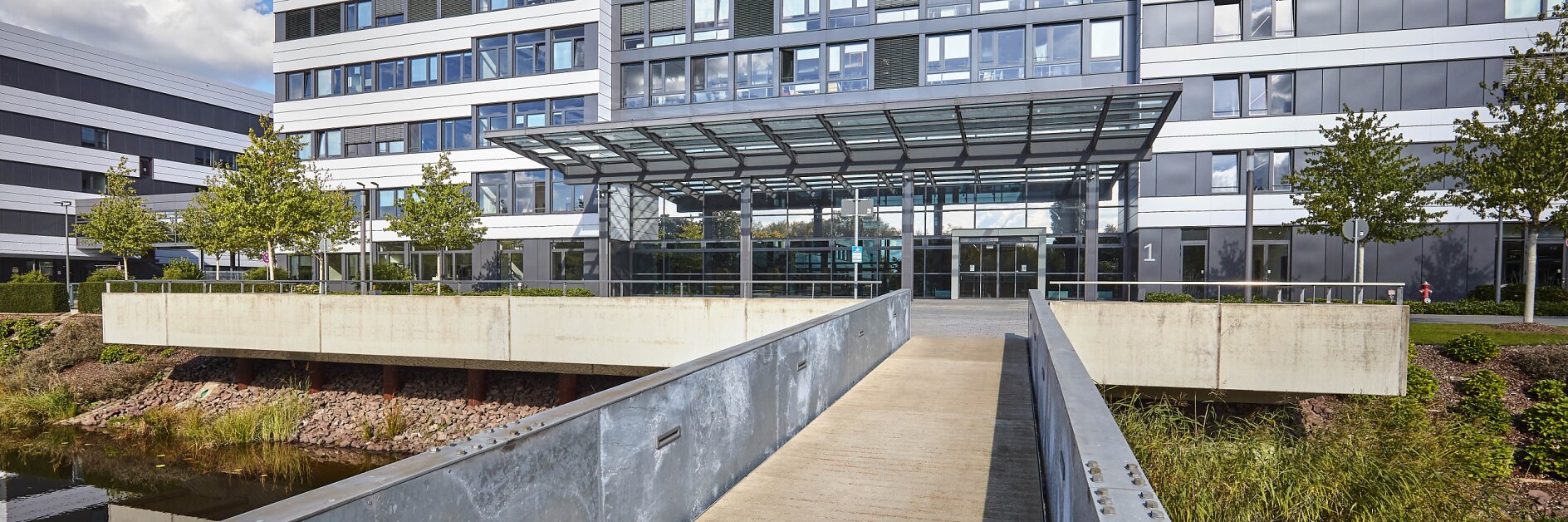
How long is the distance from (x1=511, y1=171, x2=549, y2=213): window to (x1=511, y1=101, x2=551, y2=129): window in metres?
2.13

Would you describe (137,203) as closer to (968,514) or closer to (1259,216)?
(968,514)

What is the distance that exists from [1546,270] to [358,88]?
4698 centimetres

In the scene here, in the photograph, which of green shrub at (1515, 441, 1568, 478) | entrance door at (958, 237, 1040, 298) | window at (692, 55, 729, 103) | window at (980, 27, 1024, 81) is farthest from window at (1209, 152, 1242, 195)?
window at (692, 55, 729, 103)

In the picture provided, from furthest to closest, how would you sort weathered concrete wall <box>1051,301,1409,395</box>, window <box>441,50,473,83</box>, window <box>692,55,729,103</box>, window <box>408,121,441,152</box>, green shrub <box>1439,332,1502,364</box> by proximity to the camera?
1. window <box>408,121,441,152</box>
2. window <box>441,50,473,83</box>
3. window <box>692,55,729,103</box>
4. green shrub <box>1439,332,1502,364</box>
5. weathered concrete wall <box>1051,301,1409,395</box>

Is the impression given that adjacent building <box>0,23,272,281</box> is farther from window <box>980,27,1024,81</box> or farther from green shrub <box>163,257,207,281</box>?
window <box>980,27,1024,81</box>

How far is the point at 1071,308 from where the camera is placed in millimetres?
13492

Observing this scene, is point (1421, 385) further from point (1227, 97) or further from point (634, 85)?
point (634, 85)

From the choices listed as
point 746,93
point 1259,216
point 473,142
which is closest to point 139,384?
point 473,142

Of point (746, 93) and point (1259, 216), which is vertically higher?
point (746, 93)

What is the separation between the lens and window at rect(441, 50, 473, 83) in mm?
32375

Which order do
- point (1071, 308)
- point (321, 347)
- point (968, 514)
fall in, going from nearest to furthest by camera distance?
point (968, 514) < point (1071, 308) < point (321, 347)

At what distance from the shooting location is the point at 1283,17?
24984mm

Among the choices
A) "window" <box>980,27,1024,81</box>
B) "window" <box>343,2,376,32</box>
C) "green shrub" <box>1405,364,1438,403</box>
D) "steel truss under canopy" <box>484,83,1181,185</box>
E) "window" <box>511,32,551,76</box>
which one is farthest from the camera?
"window" <box>343,2,376,32</box>

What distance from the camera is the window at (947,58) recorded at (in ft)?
88.7
